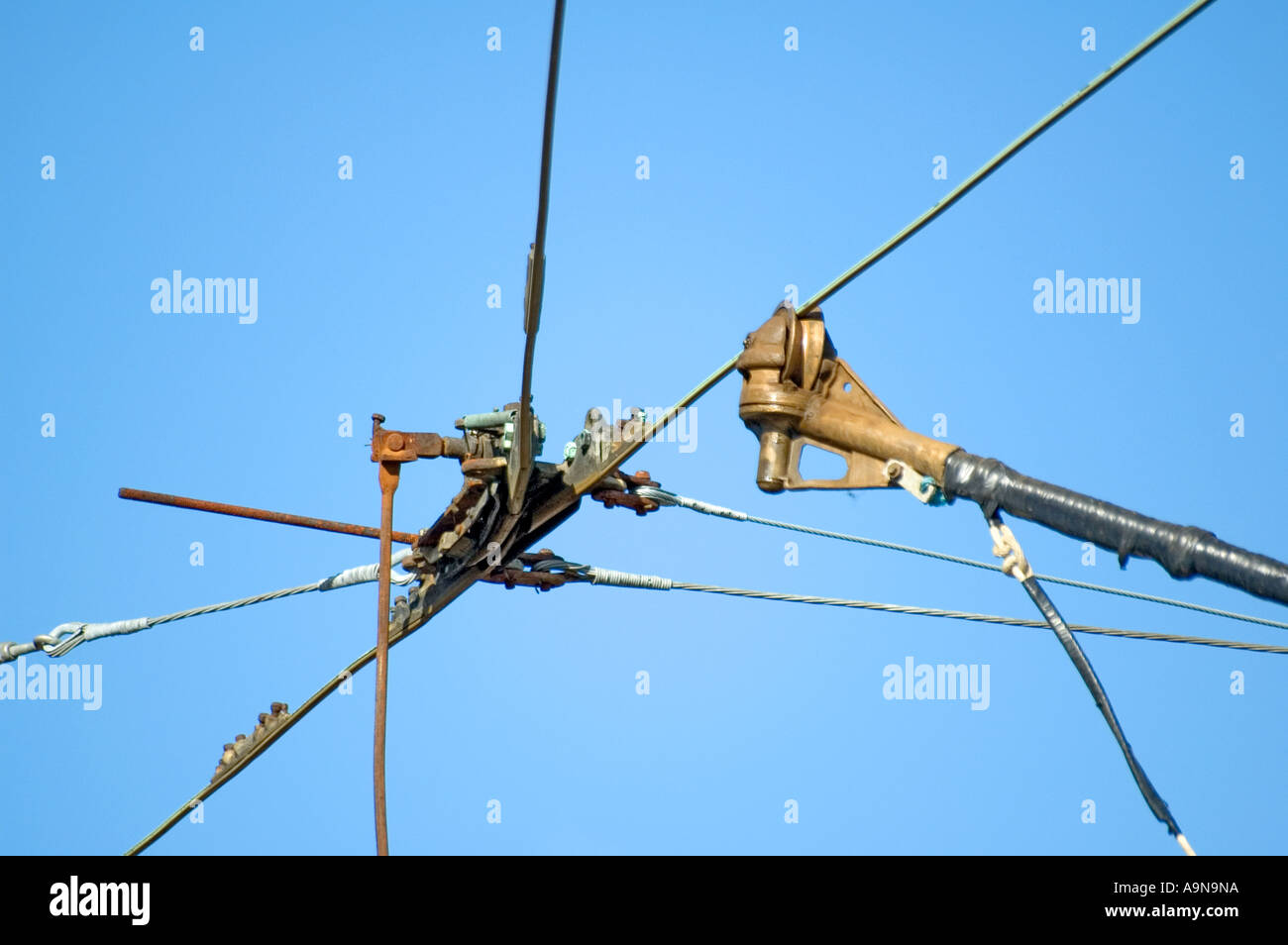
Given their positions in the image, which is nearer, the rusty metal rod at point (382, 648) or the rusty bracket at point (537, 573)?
the rusty metal rod at point (382, 648)

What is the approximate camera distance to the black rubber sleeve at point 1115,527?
5.68 meters

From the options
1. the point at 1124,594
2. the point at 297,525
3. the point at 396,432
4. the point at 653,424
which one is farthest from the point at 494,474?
the point at 1124,594

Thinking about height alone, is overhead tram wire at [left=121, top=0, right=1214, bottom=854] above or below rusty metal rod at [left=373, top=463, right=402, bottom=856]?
above

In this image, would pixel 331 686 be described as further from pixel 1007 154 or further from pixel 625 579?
pixel 1007 154

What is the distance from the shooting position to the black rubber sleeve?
18.6ft

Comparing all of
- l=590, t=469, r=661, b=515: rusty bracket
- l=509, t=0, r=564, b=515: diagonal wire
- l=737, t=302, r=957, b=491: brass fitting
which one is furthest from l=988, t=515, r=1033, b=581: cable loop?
l=590, t=469, r=661, b=515: rusty bracket

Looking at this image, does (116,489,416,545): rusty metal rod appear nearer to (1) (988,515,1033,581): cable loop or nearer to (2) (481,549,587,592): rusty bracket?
(2) (481,549,587,592): rusty bracket

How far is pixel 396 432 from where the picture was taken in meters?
9.81

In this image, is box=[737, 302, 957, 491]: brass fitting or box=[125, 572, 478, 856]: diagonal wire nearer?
box=[737, 302, 957, 491]: brass fitting

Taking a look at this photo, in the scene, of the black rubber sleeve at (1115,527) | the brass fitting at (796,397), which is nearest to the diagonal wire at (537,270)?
the brass fitting at (796,397)

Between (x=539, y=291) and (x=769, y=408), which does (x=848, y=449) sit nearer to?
(x=769, y=408)

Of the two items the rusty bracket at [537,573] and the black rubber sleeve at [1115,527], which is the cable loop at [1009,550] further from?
the rusty bracket at [537,573]

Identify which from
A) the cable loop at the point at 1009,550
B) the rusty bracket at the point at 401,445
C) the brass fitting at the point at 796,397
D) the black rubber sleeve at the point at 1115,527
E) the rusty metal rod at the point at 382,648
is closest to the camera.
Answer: the black rubber sleeve at the point at 1115,527

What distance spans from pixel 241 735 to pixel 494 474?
3019mm
